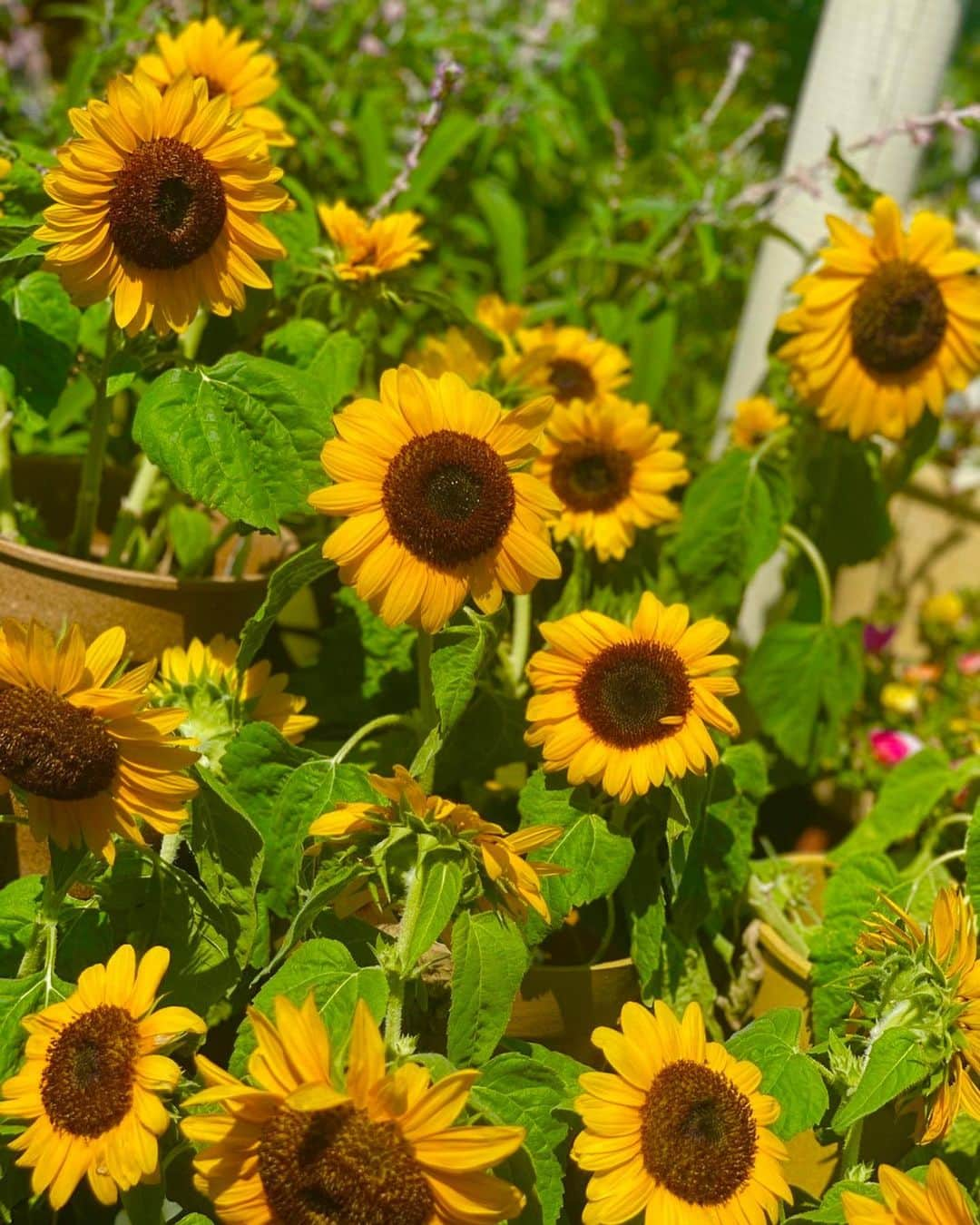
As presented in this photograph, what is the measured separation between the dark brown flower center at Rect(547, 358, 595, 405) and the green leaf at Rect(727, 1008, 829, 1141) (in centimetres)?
74

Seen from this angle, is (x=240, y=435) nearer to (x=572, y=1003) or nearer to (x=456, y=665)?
(x=456, y=665)

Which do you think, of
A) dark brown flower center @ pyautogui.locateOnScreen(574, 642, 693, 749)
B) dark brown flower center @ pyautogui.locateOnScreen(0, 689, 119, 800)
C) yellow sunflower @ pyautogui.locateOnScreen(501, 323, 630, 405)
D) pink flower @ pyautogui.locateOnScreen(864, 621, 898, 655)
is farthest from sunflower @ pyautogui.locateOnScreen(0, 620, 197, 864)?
pink flower @ pyautogui.locateOnScreen(864, 621, 898, 655)

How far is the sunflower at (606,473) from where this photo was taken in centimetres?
141

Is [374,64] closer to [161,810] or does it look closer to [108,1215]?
[161,810]

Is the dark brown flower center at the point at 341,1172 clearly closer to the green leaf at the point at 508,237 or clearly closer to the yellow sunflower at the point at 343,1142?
the yellow sunflower at the point at 343,1142

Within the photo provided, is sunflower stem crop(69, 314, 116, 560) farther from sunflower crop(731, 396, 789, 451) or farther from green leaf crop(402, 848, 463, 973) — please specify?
sunflower crop(731, 396, 789, 451)

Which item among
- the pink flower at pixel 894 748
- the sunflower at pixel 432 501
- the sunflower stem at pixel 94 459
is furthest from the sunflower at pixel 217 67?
the pink flower at pixel 894 748

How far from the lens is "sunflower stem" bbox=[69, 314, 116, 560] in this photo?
4.09 ft

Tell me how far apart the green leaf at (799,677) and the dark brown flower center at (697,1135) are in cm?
67

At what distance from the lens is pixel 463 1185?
31.8 inches

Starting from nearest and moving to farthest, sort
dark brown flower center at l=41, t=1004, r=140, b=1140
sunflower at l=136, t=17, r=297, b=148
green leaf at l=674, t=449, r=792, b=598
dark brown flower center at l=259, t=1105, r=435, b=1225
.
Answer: dark brown flower center at l=259, t=1105, r=435, b=1225 < dark brown flower center at l=41, t=1004, r=140, b=1140 < sunflower at l=136, t=17, r=297, b=148 < green leaf at l=674, t=449, r=792, b=598

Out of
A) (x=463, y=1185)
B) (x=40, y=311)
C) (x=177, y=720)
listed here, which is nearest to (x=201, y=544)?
(x=40, y=311)

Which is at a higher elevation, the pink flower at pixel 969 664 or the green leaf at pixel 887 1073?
the pink flower at pixel 969 664

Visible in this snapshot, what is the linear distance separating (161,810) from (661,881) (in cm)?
49
